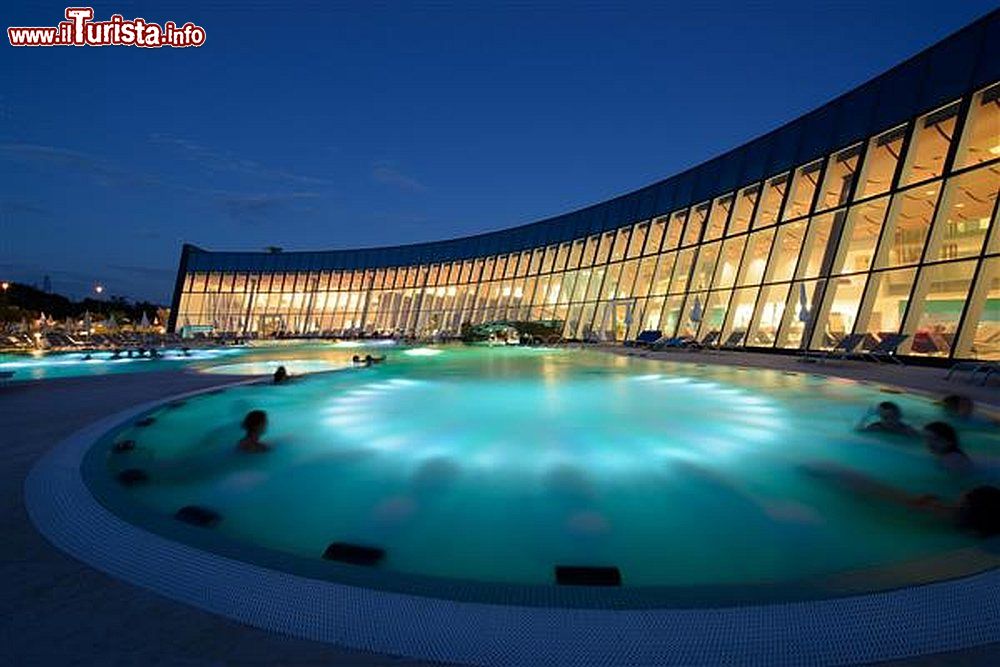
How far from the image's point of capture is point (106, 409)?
6.21 metres

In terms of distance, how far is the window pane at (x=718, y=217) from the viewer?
22.2 meters

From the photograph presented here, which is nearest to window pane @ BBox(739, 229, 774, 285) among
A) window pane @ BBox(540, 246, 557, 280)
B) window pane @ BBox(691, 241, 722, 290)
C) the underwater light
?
window pane @ BBox(691, 241, 722, 290)

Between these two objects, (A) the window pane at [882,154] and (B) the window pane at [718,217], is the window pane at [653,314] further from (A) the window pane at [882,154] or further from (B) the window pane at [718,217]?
(A) the window pane at [882,154]

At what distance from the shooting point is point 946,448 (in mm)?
5117

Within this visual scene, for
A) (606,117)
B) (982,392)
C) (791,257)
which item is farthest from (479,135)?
(982,392)

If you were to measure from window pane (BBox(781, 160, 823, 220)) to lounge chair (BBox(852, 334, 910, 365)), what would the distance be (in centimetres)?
658

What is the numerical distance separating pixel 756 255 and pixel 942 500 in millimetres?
23812

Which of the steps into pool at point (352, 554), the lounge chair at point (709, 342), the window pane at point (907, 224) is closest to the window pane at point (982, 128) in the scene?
the window pane at point (907, 224)

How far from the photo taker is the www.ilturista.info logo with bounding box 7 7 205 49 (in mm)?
13828

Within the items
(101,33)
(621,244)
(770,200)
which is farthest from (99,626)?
(621,244)

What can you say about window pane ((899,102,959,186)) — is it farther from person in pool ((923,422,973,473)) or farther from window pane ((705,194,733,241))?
person in pool ((923,422,973,473))

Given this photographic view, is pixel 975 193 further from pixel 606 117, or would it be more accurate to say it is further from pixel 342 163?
pixel 342 163

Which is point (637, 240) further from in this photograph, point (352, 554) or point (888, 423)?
point (352, 554)

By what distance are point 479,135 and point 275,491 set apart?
A: 9014 centimetres
